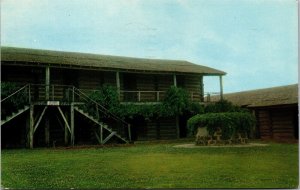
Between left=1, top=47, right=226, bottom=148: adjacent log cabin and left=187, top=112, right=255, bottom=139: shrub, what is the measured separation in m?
4.99

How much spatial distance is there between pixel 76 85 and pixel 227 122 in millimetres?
10691

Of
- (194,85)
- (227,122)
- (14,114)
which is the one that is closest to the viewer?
(14,114)

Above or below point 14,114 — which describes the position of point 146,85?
above

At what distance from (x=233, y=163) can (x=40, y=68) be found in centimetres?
1685

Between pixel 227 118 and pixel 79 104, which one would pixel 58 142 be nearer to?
pixel 79 104

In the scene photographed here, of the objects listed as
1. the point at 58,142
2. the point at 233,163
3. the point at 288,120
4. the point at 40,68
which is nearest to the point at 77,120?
the point at 58,142

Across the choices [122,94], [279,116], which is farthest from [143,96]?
[279,116]

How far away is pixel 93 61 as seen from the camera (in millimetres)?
28688

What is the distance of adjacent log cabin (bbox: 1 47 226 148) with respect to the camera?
80.5ft

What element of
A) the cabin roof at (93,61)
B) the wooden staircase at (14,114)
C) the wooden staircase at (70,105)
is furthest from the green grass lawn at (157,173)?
the cabin roof at (93,61)

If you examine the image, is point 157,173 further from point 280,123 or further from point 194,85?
point 194,85

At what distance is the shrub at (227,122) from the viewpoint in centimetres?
2292

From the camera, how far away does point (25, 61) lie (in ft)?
80.0

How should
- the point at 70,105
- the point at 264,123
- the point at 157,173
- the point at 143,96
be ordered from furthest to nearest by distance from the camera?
the point at 264,123
the point at 143,96
the point at 70,105
the point at 157,173
